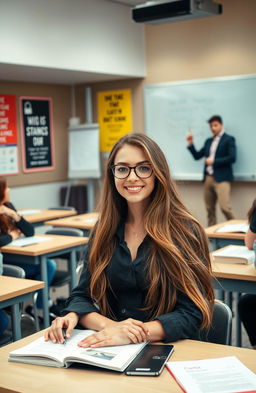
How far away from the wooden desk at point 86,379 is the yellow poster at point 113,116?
21.3 feet

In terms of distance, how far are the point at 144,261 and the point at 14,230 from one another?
2.63 meters

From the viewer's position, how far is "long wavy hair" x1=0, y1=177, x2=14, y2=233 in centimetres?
426

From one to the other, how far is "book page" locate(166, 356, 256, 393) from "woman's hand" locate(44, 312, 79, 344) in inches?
14.5

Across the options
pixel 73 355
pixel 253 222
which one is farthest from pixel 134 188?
pixel 253 222

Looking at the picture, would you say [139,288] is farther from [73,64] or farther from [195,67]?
[195,67]

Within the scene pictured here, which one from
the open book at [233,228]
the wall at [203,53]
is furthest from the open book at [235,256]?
the wall at [203,53]

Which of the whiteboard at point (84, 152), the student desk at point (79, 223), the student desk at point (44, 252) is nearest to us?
the student desk at point (44, 252)

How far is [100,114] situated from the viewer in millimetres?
8383

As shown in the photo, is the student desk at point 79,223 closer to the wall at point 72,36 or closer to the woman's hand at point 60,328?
the wall at point 72,36

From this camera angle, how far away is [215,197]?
7.20m

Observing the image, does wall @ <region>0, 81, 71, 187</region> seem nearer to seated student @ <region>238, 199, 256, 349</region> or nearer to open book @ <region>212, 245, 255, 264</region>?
open book @ <region>212, 245, 255, 264</region>

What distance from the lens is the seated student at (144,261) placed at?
1.88m

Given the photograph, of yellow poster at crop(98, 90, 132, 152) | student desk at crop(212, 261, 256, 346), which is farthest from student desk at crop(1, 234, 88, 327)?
yellow poster at crop(98, 90, 132, 152)

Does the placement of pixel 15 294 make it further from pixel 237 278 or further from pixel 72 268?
pixel 72 268
